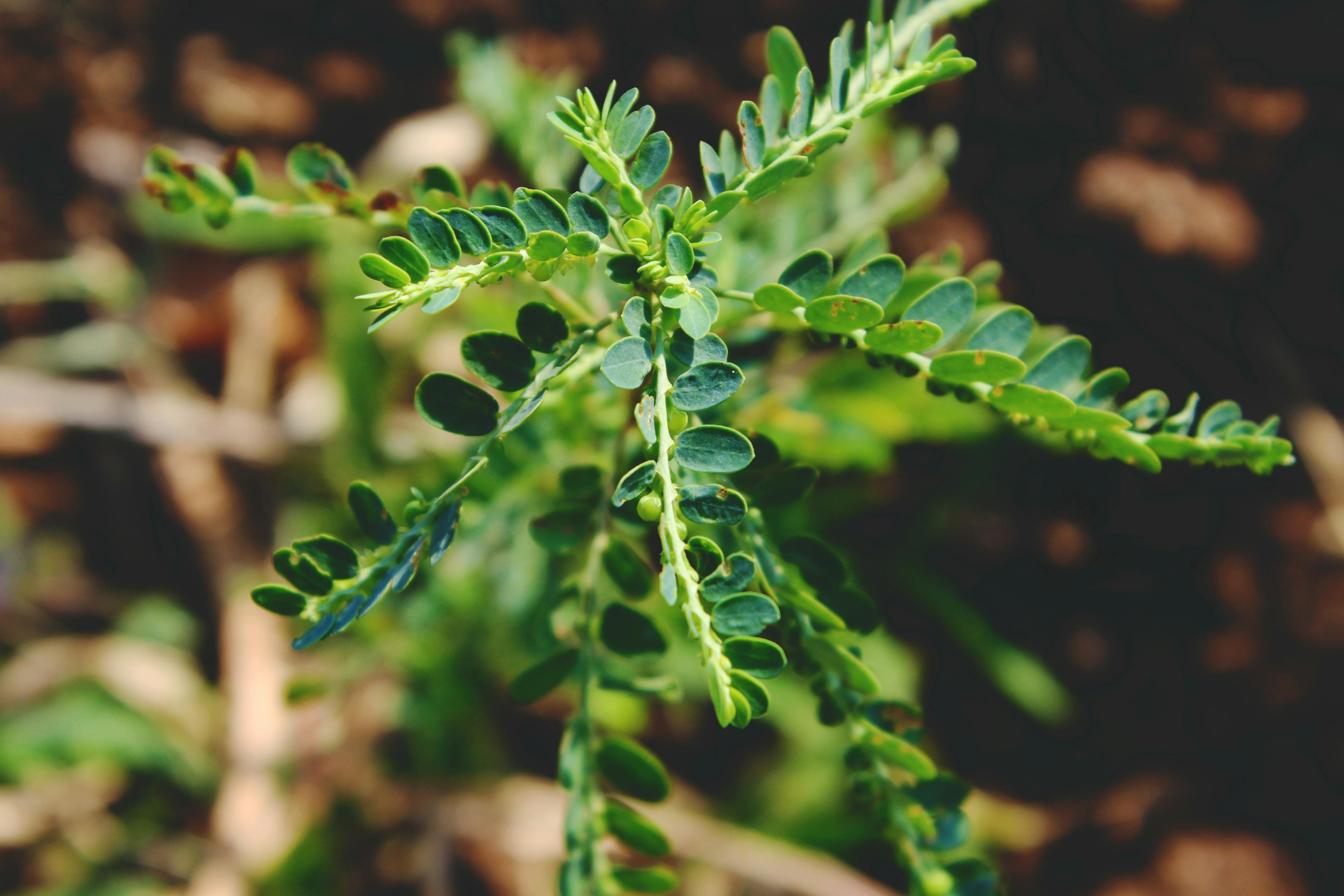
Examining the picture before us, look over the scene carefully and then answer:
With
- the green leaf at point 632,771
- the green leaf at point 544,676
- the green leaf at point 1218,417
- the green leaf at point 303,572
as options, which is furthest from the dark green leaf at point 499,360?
the green leaf at point 1218,417

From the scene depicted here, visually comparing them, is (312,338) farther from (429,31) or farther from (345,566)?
(345,566)

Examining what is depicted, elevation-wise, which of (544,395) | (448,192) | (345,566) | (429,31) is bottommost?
(345,566)

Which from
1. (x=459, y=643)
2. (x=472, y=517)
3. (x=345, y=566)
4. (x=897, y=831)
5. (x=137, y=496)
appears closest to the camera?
(x=345, y=566)

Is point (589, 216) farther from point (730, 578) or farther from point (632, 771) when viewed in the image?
point (632, 771)

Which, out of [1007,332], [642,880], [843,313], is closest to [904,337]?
[843,313]


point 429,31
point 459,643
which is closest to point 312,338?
point 429,31

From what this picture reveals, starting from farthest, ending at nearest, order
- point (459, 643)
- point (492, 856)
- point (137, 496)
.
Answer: point (137, 496)
point (492, 856)
point (459, 643)

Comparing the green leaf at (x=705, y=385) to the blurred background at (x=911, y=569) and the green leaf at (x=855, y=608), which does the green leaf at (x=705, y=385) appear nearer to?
the green leaf at (x=855, y=608)
